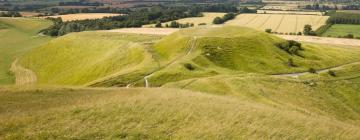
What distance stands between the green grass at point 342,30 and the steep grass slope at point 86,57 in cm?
7234

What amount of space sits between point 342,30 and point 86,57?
A: 106589mm

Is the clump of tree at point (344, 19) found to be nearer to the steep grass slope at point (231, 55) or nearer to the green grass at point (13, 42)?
the steep grass slope at point (231, 55)

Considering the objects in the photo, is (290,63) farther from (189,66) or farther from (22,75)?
(22,75)

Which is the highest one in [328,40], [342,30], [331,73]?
[342,30]

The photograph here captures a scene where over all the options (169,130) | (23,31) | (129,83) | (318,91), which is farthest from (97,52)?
(23,31)

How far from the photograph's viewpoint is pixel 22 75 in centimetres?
10775

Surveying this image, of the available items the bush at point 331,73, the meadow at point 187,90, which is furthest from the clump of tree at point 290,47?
the bush at point 331,73

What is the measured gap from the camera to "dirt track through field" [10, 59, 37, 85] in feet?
326

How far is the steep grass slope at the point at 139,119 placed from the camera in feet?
89.3

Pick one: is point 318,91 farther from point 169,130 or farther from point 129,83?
point 169,130

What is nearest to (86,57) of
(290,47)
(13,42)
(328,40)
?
(290,47)

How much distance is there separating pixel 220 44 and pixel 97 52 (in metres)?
39.5

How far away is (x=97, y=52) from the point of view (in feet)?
367

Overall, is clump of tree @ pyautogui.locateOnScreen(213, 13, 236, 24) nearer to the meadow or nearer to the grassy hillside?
the meadow
